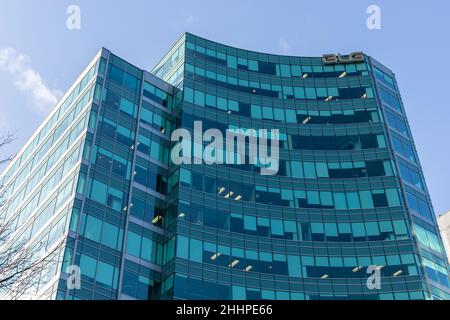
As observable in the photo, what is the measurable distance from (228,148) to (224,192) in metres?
5.69

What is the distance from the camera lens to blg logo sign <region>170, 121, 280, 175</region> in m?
63.2

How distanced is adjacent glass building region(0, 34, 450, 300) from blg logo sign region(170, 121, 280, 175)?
974 millimetres

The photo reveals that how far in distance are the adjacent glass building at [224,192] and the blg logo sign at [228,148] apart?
97 cm

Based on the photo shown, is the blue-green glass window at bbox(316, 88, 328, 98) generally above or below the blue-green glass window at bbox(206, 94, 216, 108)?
above

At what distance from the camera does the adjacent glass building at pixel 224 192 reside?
53906mm

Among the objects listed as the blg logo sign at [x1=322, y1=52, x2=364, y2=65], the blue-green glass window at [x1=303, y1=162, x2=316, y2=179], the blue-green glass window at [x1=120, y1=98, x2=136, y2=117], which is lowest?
the blue-green glass window at [x1=303, y1=162, x2=316, y2=179]

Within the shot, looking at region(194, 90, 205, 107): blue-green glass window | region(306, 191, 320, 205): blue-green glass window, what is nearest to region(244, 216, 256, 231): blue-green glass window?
region(306, 191, 320, 205): blue-green glass window

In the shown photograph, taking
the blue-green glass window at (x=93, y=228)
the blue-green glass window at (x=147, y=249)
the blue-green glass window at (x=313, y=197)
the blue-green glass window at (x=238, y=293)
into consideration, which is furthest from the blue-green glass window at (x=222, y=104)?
the blue-green glass window at (x=238, y=293)

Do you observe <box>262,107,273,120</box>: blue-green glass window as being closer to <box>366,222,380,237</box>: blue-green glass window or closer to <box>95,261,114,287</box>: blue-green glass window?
<box>366,222,380,237</box>: blue-green glass window

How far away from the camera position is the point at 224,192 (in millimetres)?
61656

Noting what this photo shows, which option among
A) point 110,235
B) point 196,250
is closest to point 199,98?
point 196,250

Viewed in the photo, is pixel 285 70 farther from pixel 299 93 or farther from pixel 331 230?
pixel 331 230

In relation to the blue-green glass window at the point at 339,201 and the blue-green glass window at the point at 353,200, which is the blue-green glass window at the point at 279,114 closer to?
the blue-green glass window at the point at 339,201

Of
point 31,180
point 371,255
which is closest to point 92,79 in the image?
point 31,180
